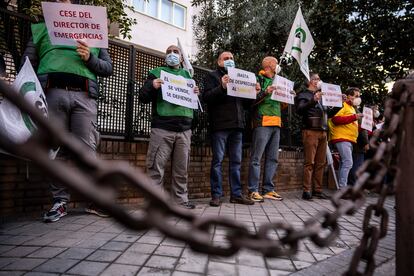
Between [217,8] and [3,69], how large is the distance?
892 centimetres

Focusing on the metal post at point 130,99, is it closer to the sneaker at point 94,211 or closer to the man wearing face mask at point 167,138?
the man wearing face mask at point 167,138

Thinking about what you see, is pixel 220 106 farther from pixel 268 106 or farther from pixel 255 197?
pixel 255 197

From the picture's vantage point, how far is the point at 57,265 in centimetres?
213

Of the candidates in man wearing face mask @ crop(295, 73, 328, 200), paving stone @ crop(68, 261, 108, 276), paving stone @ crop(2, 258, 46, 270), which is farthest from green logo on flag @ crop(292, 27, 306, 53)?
paving stone @ crop(2, 258, 46, 270)

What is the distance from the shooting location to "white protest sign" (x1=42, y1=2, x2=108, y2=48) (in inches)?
128

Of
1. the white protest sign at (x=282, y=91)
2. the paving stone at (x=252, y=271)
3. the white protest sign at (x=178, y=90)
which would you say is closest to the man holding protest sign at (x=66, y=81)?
the white protest sign at (x=178, y=90)

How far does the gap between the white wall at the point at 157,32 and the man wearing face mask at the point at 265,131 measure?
1042cm

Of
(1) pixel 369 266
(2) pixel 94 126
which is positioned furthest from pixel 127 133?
(1) pixel 369 266

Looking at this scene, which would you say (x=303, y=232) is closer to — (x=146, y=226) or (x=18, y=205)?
(x=146, y=226)

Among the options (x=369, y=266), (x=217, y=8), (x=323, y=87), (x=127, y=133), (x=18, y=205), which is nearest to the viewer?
(x=369, y=266)

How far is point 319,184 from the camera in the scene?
6043 mm

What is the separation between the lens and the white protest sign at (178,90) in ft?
13.8

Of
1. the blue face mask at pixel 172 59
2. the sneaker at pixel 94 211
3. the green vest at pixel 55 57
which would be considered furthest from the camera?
the blue face mask at pixel 172 59

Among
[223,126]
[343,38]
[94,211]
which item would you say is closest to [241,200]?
[223,126]
